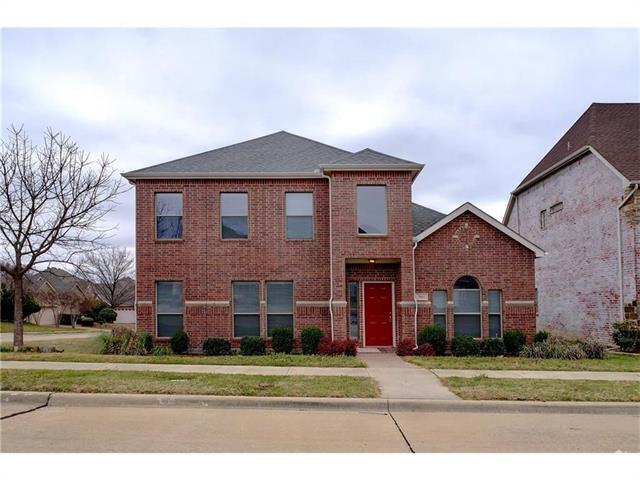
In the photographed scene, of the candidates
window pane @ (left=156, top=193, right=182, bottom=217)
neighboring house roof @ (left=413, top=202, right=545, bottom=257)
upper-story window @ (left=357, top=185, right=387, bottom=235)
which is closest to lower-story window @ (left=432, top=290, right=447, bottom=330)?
neighboring house roof @ (left=413, top=202, right=545, bottom=257)

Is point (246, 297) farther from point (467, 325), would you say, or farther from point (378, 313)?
point (467, 325)

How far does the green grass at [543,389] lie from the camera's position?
9.27m

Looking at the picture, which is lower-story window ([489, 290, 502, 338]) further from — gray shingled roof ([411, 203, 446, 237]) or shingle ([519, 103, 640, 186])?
shingle ([519, 103, 640, 186])

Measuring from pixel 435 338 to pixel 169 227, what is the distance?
898 centimetres

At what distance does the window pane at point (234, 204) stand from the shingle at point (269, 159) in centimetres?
81

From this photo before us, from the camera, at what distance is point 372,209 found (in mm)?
17016

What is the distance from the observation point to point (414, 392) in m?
9.80

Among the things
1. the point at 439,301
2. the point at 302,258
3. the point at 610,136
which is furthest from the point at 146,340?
the point at 610,136

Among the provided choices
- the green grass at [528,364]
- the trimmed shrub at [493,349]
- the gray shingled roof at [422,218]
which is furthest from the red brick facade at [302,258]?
the green grass at [528,364]

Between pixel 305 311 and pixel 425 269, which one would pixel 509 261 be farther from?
pixel 305 311

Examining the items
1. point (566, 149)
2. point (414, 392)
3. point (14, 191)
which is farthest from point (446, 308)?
point (14, 191)

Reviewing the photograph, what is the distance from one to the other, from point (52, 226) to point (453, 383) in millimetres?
13281

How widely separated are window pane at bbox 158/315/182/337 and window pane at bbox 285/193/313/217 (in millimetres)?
4887

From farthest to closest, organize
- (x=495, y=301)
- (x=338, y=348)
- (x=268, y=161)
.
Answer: (x=268, y=161)
(x=495, y=301)
(x=338, y=348)
